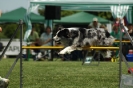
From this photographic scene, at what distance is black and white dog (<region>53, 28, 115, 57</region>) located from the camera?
24.8 ft

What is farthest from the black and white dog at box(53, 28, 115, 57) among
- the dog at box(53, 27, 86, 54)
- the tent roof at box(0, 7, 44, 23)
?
the tent roof at box(0, 7, 44, 23)

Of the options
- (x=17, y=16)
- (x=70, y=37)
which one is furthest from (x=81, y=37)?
(x=17, y=16)

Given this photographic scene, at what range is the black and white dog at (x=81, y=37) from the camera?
7562 millimetres

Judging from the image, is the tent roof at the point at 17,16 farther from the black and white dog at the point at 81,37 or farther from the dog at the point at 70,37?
the dog at the point at 70,37

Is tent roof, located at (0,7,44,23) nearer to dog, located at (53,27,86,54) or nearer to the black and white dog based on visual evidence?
the black and white dog

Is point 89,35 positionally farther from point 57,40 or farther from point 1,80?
point 1,80

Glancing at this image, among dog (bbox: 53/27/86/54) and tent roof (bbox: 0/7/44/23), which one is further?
tent roof (bbox: 0/7/44/23)

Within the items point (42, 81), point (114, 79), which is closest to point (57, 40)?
point (42, 81)

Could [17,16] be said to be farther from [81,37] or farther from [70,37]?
[70,37]

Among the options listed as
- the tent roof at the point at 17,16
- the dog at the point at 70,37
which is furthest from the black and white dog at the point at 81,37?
the tent roof at the point at 17,16

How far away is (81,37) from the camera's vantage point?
338 inches

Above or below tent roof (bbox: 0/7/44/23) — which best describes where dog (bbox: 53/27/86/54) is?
above

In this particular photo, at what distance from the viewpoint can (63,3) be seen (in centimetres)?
1753

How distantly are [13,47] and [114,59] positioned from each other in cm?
948
